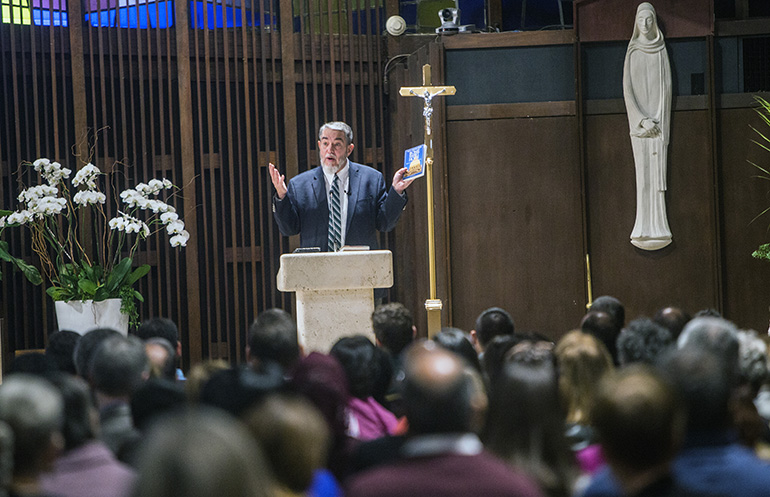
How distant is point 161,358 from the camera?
11.3 ft

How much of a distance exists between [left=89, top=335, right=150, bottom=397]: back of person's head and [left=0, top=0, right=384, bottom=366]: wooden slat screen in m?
5.27

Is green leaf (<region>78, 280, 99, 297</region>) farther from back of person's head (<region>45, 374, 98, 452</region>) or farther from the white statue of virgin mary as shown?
back of person's head (<region>45, 374, 98, 452</region>)

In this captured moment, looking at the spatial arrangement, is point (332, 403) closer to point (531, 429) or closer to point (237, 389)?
point (237, 389)

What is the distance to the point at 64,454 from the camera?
7.43ft

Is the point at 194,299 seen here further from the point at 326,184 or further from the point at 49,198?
the point at 326,184

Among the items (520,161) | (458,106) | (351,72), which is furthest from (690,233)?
(351,72)

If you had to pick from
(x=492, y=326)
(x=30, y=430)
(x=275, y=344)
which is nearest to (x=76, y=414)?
(x=30, y=430)

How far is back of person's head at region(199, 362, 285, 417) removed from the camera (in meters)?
2.50

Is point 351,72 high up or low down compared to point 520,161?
up

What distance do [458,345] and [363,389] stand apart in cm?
57

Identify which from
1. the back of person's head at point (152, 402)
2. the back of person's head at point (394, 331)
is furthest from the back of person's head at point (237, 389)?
the back of person's head at point (394, 331)

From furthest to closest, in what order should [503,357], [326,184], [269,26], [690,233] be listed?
1. [269,26]
2. [690,233]
3. [326,184]
4. [503,357]

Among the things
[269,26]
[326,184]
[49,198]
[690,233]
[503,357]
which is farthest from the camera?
[269,26]

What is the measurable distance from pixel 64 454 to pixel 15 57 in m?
6.32
